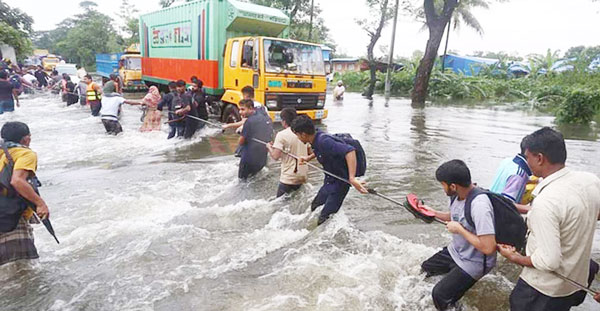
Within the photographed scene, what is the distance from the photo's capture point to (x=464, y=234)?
245 centimetres

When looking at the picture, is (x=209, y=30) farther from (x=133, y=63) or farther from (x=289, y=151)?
(x=133, y=63)

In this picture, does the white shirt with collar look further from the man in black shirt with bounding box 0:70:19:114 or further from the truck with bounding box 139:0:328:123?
the man in black shirt with bounding box 0:70:19:114

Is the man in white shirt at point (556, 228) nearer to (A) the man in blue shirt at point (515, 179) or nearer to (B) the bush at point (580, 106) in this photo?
(A) the man in blue shirt at point (515, 179)

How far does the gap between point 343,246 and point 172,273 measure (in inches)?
69.1

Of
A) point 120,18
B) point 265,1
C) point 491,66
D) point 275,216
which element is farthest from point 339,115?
point 120,18

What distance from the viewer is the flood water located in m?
3.44

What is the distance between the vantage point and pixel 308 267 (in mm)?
3861

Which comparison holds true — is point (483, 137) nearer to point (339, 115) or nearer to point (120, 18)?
point (339, 115)

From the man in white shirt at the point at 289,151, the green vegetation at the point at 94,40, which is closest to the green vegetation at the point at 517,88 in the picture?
the man in white shirt at the point at 289,151

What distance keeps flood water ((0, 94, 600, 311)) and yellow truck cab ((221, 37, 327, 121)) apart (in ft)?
5.92

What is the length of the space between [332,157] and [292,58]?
6.97m

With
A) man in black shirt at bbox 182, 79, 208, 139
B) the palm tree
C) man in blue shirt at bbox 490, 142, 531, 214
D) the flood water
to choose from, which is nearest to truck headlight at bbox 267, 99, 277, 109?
the flood water

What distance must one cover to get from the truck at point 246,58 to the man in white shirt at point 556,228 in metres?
8.02

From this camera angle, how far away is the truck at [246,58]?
393 inches
